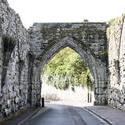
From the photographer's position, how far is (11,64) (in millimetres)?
9406

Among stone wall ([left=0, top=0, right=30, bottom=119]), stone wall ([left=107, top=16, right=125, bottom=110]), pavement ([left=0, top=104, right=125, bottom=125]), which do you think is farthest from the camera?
stone wall ([left=107, top=16, right=125, bottom=110])

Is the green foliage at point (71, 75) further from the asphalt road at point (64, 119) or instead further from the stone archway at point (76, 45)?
the asphalt road at point (64, 119)

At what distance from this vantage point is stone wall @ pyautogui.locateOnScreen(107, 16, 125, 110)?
10969 millimetres

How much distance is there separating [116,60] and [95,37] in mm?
3159

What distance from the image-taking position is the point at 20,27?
36.2 ft

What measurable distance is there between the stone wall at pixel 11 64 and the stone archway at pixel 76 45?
87.6 inches

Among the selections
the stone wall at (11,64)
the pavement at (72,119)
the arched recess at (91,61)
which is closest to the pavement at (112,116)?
the pavement at (72,119)

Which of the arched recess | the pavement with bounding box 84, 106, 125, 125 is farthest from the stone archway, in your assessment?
the pavement with bounding box 84, 106, 125, 125

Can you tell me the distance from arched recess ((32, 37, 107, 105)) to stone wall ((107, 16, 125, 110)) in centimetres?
66

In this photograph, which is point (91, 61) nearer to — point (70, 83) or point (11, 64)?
point (11, 64)

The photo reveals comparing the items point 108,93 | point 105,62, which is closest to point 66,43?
point 105,62

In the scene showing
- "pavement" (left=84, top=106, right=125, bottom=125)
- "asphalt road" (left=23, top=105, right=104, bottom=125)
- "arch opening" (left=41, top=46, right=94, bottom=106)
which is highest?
"arch opening" (left=41, top=46, right=94, bottom=106)

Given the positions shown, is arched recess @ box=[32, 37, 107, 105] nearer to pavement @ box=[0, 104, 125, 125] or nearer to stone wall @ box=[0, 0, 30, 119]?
stone wall @ box=[0, 0, 30, 119]

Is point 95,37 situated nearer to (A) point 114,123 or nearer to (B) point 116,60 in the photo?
(B) point 116,60
